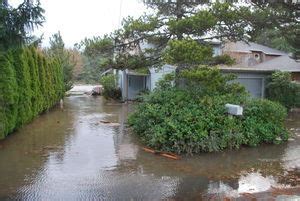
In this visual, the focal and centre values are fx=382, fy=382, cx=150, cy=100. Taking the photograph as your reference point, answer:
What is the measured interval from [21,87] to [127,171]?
19.1ft

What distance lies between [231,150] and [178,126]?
149 centimetres

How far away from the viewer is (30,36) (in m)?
4.86

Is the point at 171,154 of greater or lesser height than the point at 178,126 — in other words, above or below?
below

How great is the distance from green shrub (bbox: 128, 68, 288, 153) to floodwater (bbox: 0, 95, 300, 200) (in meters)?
0.36

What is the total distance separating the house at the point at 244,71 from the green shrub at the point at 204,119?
8.23 ft

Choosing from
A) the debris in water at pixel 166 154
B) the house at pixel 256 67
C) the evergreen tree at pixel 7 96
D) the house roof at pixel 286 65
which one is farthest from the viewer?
the house roof at pixel 286 65

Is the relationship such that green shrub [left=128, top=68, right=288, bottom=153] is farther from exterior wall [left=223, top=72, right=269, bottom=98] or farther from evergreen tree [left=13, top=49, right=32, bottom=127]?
exterior wall [left=223, top=72, right=269, bottom=98]

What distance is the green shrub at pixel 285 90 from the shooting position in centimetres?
1866

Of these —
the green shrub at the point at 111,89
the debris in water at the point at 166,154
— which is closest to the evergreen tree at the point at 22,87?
the debris in water at the point at 166,154

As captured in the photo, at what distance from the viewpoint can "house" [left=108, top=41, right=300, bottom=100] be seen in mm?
19375

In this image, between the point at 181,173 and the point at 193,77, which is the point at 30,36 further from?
the point at 193,77

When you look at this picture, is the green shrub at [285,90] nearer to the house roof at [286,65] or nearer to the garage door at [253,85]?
the garage door at [253,85]

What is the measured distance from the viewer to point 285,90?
18.8 m

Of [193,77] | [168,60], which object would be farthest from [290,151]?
[168,60]
